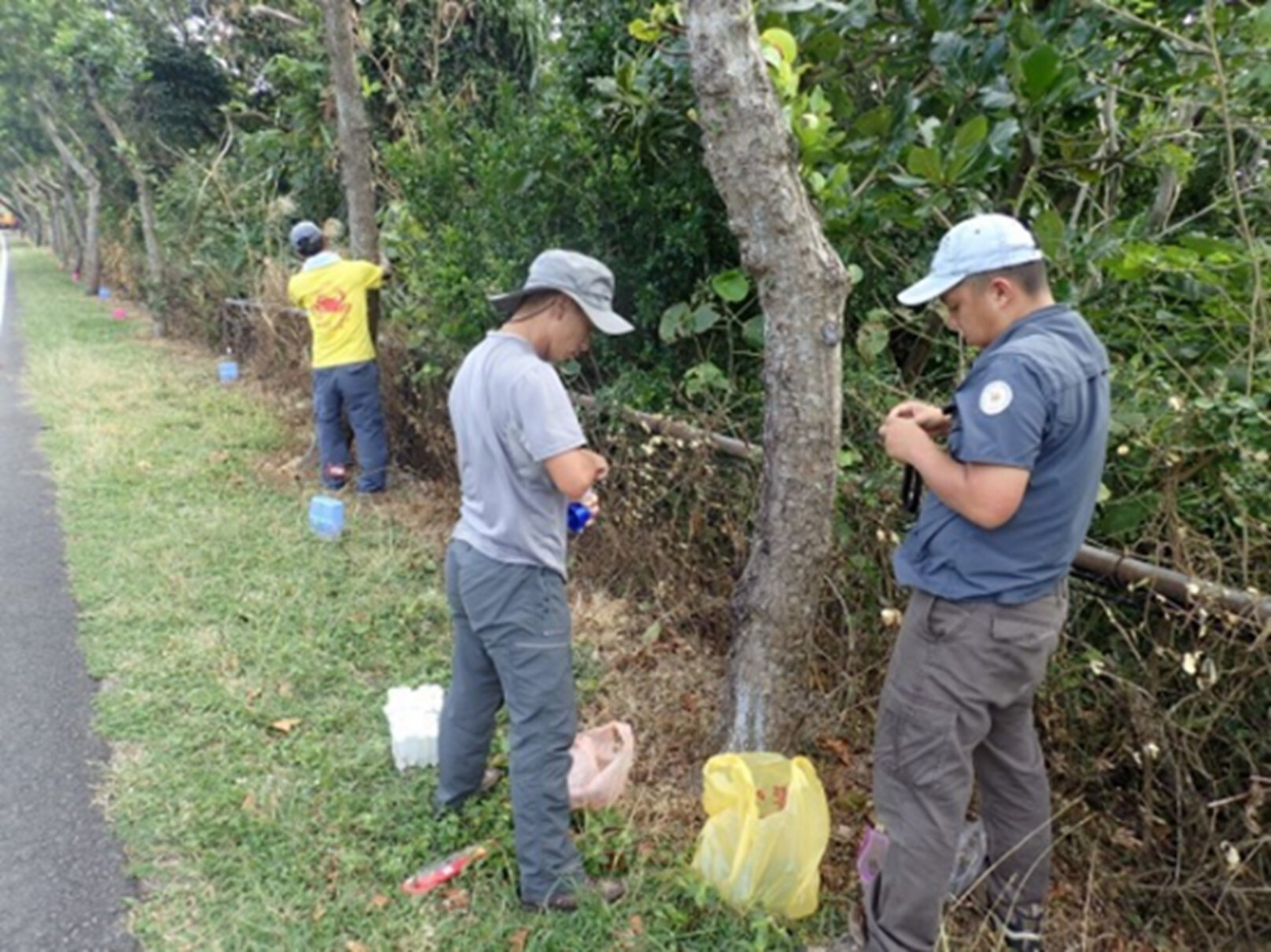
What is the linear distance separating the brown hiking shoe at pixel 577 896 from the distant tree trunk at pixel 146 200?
1498 centimetres

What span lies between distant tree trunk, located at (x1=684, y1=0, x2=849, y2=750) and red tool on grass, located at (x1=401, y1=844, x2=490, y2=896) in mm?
981

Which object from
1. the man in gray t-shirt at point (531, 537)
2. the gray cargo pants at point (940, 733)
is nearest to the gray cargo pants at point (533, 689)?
the man in gray t-shirt at point (531, 537)

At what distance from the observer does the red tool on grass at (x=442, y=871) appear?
254 centimetres

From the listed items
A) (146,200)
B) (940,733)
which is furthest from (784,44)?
(146,200)

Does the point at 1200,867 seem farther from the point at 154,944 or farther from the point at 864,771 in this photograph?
the point at 154,944

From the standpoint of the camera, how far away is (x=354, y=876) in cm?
261

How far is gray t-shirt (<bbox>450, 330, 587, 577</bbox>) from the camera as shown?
7.37 ft

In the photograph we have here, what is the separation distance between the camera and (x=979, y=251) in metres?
1.94

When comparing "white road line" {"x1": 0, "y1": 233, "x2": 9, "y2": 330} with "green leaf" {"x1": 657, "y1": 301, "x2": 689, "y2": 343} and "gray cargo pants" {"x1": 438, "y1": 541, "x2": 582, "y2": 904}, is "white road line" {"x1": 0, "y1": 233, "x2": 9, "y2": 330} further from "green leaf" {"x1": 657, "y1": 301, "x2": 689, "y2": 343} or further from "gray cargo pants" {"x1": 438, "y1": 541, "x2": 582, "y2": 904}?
"gray cargo pants" {"x1": 438, "y1": 541, "x2": 582, "y2": 904}

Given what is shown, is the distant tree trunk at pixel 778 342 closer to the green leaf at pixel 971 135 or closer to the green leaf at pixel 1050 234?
the green leaf at pixel 971 135

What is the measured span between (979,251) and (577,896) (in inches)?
80.2

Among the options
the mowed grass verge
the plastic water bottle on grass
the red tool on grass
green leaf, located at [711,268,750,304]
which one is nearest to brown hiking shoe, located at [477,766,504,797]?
the mowed grass verge

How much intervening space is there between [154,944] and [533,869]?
1.06 metres

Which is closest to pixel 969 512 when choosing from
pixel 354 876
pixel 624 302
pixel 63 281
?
pixel 354 876
